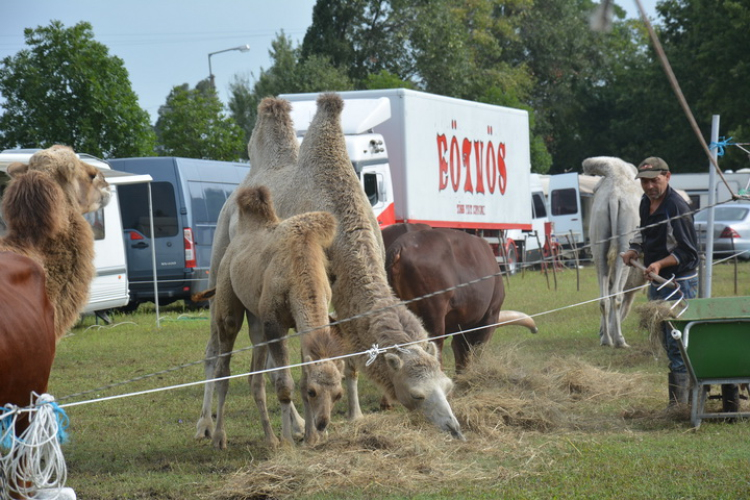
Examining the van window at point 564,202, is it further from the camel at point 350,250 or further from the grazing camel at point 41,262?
the grazing camel at point 41,262

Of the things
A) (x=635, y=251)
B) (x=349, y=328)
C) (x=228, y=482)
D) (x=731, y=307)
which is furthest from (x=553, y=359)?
(x=228, y=482)

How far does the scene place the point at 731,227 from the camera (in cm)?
3148

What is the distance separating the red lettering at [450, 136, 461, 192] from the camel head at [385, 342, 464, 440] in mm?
14231

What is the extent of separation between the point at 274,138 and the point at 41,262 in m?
4.60

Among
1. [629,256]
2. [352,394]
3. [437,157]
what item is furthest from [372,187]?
[352,394]

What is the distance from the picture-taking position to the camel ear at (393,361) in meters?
6.57

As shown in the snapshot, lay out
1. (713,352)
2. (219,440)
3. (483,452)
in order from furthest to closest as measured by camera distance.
A: (219,440), (713,352), (483,452)

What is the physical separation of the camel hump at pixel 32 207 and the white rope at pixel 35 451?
1.36 meters

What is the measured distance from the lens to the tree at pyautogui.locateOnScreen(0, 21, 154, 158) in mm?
20219

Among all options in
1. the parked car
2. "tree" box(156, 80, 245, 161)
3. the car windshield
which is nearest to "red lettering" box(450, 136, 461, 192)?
the parked car

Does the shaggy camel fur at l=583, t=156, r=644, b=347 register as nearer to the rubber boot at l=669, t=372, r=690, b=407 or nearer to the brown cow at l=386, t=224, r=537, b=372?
the brown cow at l=386, t=224, r=537, b=372

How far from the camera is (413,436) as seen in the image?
6391 millimetres

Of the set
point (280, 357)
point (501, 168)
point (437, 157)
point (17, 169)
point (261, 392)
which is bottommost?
point (261, 392)

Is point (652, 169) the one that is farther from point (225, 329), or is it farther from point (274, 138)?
point (225, 329)
